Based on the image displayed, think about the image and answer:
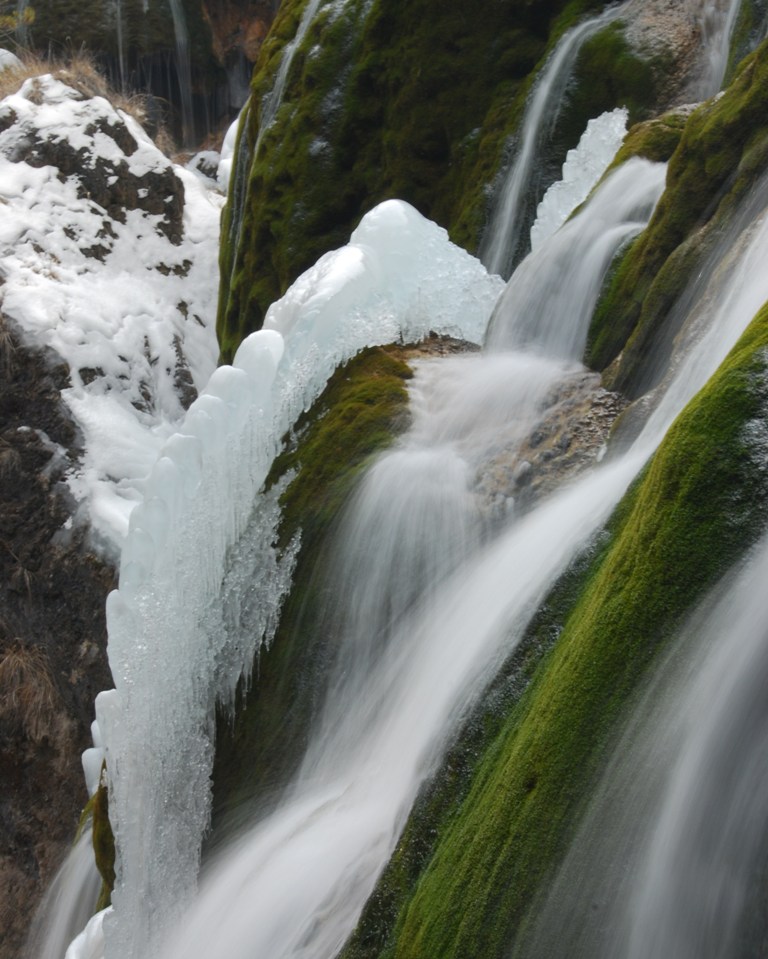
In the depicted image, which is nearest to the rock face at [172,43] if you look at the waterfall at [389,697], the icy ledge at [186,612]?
the icy ledge at [186,612]

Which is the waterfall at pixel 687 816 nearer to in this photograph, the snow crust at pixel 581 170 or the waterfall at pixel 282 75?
the snow crust at pixel 581 170

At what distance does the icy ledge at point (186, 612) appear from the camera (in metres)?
3.41

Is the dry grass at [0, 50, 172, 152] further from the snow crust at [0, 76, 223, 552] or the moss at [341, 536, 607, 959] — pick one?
the moss at [341, 536, 607, 959]

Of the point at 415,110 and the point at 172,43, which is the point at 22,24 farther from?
Answer: the point at 415,110

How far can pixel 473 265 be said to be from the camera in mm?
5133

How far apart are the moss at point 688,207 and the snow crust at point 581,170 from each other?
2.01 m

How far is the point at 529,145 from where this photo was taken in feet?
22.0

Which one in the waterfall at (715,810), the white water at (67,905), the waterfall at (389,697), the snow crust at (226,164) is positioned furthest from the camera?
the snow crust at (226,164)

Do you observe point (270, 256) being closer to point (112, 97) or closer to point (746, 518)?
point (112, 97)

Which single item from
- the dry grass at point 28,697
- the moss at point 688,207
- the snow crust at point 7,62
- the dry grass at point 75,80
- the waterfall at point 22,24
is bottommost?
the dry grass at point 28,697

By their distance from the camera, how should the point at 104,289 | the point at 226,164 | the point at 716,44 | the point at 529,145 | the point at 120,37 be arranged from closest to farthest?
1. the point at 716,44
2. the point at 529,145
3. the point at 104,289
4. the point at 226,164
5. the point at 120,37

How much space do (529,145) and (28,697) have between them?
182 inches

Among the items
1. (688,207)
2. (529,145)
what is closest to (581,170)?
(529,145)

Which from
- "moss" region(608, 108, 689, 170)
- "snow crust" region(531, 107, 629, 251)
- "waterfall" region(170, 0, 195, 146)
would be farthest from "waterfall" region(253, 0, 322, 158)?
"waterfall" region(170, 0, 195, 146)
